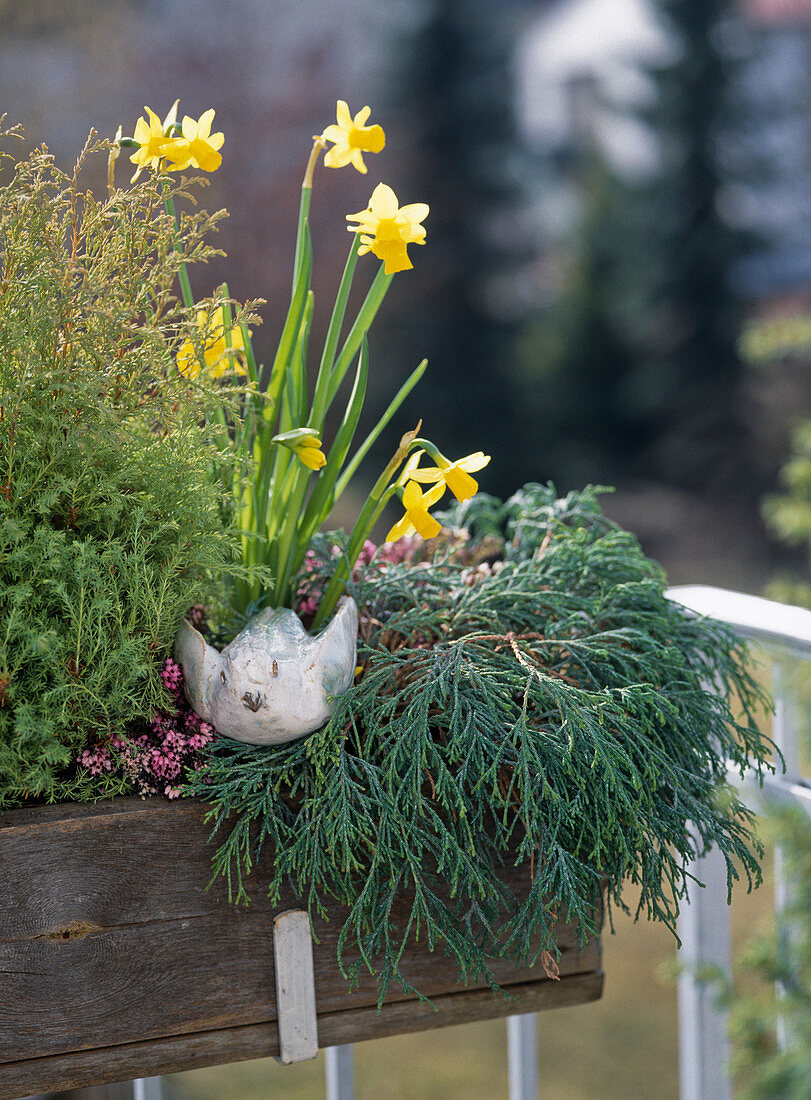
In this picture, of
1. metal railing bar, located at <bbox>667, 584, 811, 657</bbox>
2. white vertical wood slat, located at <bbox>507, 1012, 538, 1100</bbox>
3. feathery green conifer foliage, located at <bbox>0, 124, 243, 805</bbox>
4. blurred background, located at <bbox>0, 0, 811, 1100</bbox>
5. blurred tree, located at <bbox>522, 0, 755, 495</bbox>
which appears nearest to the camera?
feathery green conifer foliage, located at <bbox>0, 124, 243, 805</bbox>

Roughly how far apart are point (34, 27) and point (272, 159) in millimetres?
1222

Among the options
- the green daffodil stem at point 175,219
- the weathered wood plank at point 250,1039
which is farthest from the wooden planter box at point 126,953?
the green daffodil stem at point 175,219

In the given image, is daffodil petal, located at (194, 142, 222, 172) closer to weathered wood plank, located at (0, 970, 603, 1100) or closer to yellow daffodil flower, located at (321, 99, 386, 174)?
yellow daffodil flower, located at (321, 99, 386, 174)

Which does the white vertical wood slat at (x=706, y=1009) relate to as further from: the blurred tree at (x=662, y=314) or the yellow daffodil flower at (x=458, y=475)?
the blurred tree at (x=662, y=314)

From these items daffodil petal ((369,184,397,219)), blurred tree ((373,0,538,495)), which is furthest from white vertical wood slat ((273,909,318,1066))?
blurred tree ((373,0,538,495))

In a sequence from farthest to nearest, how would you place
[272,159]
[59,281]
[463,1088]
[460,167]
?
[460,167] < [272,159] < [463,1088] < [59,281]

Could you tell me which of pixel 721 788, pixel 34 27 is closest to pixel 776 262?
pixel 34 27

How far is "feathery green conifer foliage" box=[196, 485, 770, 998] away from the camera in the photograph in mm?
650

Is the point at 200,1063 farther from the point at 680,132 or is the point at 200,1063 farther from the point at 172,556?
the point at 680,132

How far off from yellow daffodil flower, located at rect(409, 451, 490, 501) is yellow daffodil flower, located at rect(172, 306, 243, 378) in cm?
17

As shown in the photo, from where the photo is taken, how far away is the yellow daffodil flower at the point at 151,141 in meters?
0.69

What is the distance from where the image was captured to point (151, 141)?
2.26 ft

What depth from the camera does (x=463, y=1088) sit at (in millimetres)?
2602

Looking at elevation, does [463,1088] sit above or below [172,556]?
below
